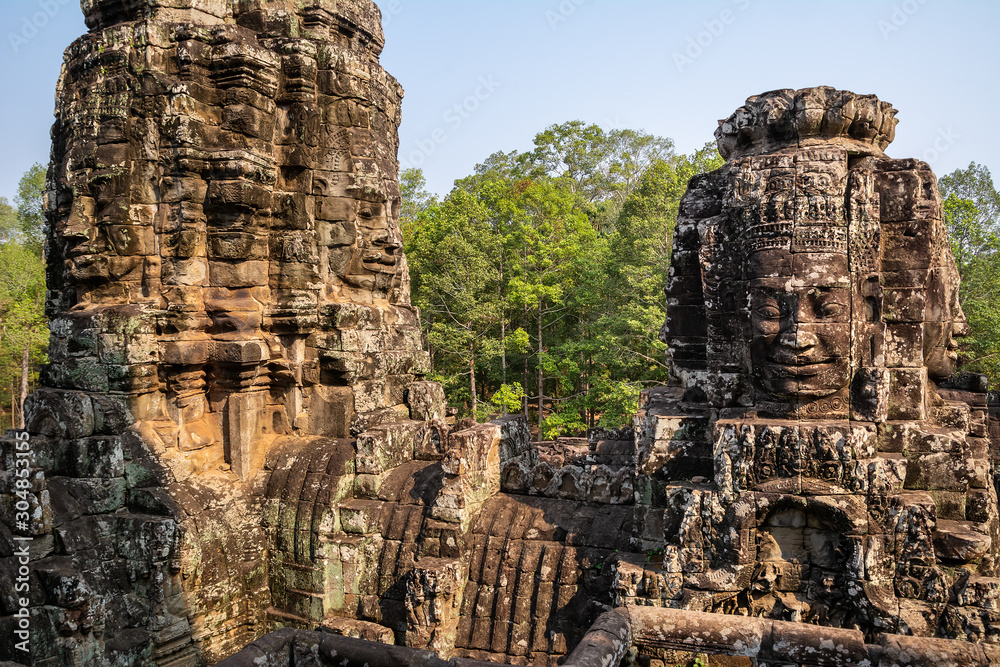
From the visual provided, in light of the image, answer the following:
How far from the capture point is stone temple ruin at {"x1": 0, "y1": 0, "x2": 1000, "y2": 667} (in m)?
4.75

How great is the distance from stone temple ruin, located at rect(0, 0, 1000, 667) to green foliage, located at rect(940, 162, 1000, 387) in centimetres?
1465

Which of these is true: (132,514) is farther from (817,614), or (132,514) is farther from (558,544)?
(817,614)

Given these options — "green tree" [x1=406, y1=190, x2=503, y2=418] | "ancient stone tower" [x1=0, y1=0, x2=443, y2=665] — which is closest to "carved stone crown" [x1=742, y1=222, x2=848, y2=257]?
"ancient stone tower" [x1=0, y1=0, x2=443, y2=665]

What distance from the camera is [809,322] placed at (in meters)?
4.97

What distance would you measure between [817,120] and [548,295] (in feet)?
56.2

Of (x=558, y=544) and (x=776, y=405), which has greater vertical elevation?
(x=776, y=405)

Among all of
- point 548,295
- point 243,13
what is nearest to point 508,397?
point 548,295

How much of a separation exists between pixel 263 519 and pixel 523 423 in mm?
3120

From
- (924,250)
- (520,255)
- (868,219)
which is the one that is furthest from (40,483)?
(520,255)

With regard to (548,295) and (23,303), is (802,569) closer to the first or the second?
(548,295)

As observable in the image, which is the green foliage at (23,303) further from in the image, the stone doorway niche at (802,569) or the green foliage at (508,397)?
the stone doorway niche at (802,569)

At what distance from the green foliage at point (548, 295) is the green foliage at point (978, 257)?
797cm

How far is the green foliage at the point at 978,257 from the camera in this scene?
19.2m

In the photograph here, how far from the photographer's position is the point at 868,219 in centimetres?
507
